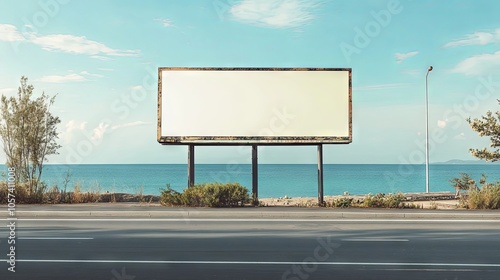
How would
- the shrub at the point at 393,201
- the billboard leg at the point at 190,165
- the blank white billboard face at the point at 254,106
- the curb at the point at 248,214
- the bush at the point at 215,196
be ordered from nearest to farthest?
the curb at the point at 248,214
the bush at the point at 215,196
the shrub at the point at 393,201
the blank white billboard face at the point at 254,106
the billboard leg at the point at 190,165

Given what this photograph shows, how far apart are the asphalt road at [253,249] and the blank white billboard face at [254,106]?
16.5ft

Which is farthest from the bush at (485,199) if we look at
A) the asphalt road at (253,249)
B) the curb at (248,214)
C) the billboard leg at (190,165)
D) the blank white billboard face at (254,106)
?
the billboard leg at (190,165)

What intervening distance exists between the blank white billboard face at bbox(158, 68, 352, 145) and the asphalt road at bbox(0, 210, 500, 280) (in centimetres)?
504

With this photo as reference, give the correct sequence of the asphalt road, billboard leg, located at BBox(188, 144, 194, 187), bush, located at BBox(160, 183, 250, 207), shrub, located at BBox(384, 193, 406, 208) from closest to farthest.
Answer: the asphalt road → bush, located at BBox(160, 183, 250, 207) → shrub, located at BBox(384, 193, 406, 208) → billboard leg, located at BBox(188, 144, 194, 187)

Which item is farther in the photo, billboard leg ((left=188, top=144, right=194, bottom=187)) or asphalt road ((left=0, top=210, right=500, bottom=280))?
billboard leg ((left=188, top=144, right=194, bottom=187))

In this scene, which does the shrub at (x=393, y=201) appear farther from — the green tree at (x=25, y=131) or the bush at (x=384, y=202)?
the green tree at (x=25, y=131)

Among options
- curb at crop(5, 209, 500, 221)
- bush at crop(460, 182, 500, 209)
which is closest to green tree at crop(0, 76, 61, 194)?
curb at crop(5, 209, 500, 221)

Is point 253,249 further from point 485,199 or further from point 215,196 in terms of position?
point 485,199

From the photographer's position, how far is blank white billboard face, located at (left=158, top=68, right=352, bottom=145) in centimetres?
2167

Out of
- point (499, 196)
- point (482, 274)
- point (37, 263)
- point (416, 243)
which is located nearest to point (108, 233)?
point (37, 263)

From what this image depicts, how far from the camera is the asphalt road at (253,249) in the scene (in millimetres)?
9500

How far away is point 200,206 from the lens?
68.1 feet

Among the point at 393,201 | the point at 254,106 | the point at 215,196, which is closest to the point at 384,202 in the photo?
the point at 393,201

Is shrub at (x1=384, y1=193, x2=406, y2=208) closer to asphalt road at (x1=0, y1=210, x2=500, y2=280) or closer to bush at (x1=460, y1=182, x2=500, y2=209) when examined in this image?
bush at (x1=460, y1=182, x2=500, y2=209)
